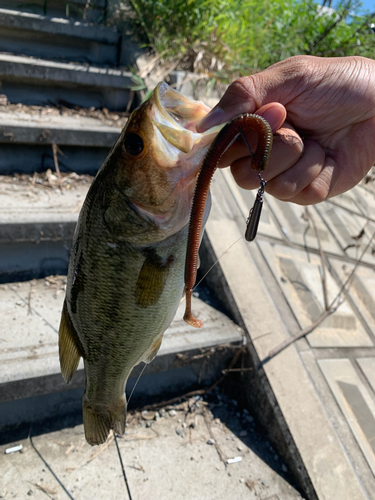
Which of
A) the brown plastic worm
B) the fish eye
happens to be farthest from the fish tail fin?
the fish eye

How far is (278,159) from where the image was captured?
138cm

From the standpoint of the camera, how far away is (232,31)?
3.96 m

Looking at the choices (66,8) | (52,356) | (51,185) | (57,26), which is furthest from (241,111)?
(66,8)

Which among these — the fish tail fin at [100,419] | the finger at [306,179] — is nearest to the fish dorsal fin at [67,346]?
the fish tail fin at [100,419]

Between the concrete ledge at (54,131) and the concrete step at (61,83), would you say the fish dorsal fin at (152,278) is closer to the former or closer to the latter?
the concrete ledge at (54,131)

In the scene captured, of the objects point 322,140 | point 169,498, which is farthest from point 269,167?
point 169,498

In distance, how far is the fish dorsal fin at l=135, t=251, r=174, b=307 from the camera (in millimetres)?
1176

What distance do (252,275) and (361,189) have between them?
2.53m

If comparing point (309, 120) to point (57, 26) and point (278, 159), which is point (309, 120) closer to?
point (278, 159)

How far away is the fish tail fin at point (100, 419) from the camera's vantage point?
1.46m

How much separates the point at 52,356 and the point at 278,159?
1513 millimetres

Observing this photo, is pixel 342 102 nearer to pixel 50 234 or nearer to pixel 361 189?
pixel 50 234

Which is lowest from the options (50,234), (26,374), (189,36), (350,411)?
(350,411)

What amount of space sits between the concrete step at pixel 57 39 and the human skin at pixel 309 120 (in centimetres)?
300
